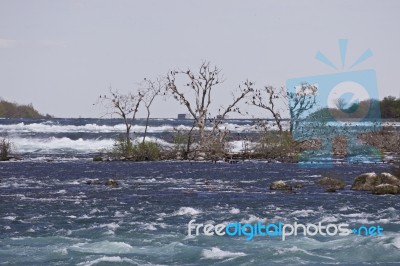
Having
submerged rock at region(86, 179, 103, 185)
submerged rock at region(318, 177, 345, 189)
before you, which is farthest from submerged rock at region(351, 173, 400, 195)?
submerged rock at region(86, 179, 103, 185)

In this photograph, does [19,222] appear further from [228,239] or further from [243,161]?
[243,161]

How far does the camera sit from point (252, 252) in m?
15.3

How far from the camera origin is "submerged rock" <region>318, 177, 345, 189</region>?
87.0ft

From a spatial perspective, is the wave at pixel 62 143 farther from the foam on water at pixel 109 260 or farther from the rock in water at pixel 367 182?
the foam on water at pixel 109 260

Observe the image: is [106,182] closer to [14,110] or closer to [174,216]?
[174,216]

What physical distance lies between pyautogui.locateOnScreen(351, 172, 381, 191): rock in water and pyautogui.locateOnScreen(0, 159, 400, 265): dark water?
68 cm

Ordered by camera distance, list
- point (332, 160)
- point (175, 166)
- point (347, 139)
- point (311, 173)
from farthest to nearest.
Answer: point (347, 139) → point (332, 160) → point (175, 166) → point (311, 173)

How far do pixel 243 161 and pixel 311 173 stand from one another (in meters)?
8.12

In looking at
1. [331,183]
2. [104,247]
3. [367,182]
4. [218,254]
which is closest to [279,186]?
[331,183]

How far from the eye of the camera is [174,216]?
2036cm

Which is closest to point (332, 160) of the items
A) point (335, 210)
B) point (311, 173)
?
point (311, 173)

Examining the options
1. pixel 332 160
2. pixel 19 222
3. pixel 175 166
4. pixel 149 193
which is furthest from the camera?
pixel 332 160

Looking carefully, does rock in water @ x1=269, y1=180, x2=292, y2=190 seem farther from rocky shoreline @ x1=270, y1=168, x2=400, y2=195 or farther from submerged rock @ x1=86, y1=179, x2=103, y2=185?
submerged rock @ x1=86, y1=179, x2=103, y2=185

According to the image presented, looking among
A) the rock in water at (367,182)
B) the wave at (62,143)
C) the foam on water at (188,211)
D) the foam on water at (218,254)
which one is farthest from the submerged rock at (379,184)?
the wave at (62,143)
